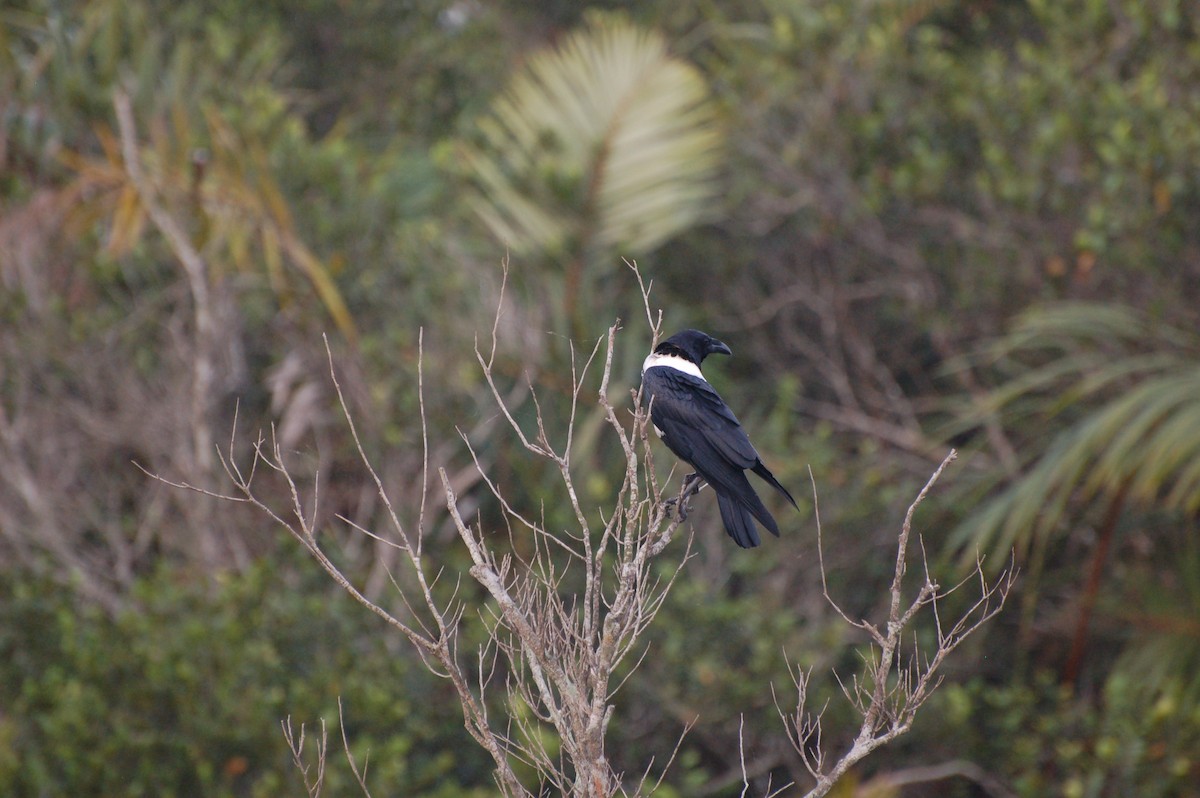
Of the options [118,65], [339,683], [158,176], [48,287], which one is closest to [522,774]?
[339,683]

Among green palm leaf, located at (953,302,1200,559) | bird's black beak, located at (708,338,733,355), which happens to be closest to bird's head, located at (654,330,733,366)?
bird's black beak, located at (708,338,733,355)

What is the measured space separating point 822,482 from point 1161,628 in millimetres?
1941

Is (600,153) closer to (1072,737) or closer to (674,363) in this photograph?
(674,363)

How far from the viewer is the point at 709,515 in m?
8.01

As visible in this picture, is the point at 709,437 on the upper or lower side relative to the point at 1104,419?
upper

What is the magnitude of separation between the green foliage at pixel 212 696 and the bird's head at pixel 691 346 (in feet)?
7.54

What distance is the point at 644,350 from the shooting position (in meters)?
8.07

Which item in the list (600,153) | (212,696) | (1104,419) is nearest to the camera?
(1104,419)

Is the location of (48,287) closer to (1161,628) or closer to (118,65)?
(118,65)

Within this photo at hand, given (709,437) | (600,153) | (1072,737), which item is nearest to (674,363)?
(709,437)

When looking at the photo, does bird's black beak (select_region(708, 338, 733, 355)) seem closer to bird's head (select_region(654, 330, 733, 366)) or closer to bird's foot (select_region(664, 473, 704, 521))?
bird's head (select_region(654, 330, 733, 366))

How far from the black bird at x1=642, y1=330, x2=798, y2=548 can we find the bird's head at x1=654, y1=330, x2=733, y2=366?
0.33 ft

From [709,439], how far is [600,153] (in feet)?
12.9

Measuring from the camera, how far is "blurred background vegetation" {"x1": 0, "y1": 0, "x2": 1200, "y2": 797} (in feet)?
22.3
